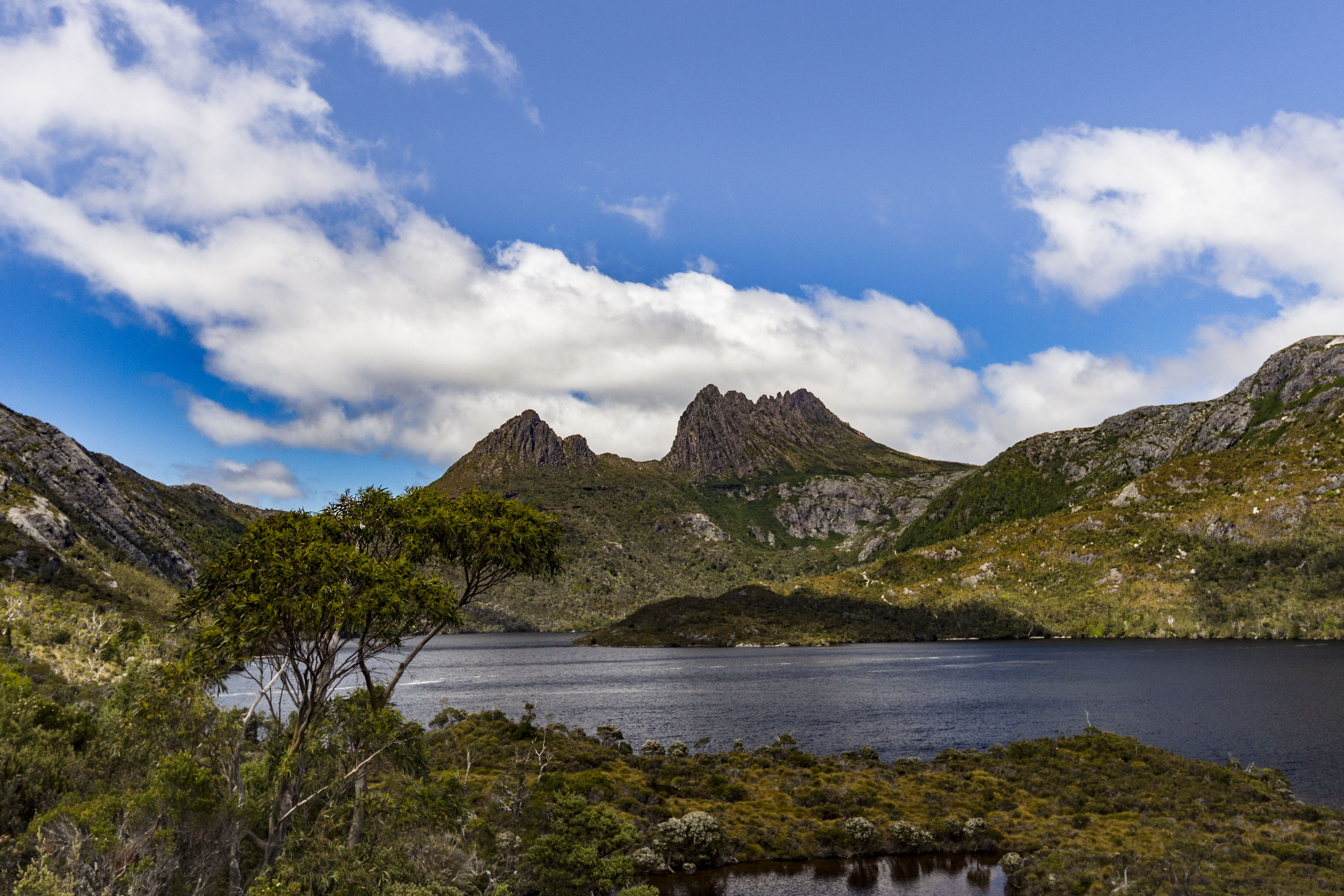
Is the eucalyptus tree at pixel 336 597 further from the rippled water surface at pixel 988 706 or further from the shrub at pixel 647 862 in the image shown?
the rippled water surface at pixel 988 706

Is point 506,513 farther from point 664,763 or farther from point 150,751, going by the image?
point 664,763

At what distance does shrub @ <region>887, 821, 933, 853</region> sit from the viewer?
54.5 m

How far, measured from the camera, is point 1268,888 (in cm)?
3953

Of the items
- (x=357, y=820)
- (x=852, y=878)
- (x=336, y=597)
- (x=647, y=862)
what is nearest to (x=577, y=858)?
(x=647, y=862)

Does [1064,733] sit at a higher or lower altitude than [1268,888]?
lower

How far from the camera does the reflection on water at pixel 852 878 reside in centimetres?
4650

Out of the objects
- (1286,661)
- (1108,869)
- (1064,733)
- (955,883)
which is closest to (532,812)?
(955,883)

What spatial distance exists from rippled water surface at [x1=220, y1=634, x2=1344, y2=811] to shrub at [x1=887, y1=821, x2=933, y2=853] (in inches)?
360

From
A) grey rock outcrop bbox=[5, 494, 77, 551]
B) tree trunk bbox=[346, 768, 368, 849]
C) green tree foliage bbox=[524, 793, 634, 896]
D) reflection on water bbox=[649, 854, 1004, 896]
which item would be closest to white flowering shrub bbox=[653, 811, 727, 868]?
reflection on water bbox=[649, 854, 1004, 896]

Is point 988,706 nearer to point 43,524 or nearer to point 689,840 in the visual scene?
point 689,840

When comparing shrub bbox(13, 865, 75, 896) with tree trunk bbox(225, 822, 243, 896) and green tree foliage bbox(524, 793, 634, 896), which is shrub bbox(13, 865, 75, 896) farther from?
green tree foliage bbox(524, 793, 634, 896)

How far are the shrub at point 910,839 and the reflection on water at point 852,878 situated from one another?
3.50 ft

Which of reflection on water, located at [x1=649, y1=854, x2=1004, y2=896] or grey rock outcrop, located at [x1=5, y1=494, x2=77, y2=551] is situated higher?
grey rock outcrop, located at [x1=5, y1=494, x2=77, y2=551]

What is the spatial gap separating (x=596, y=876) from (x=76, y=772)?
24.7 meters
